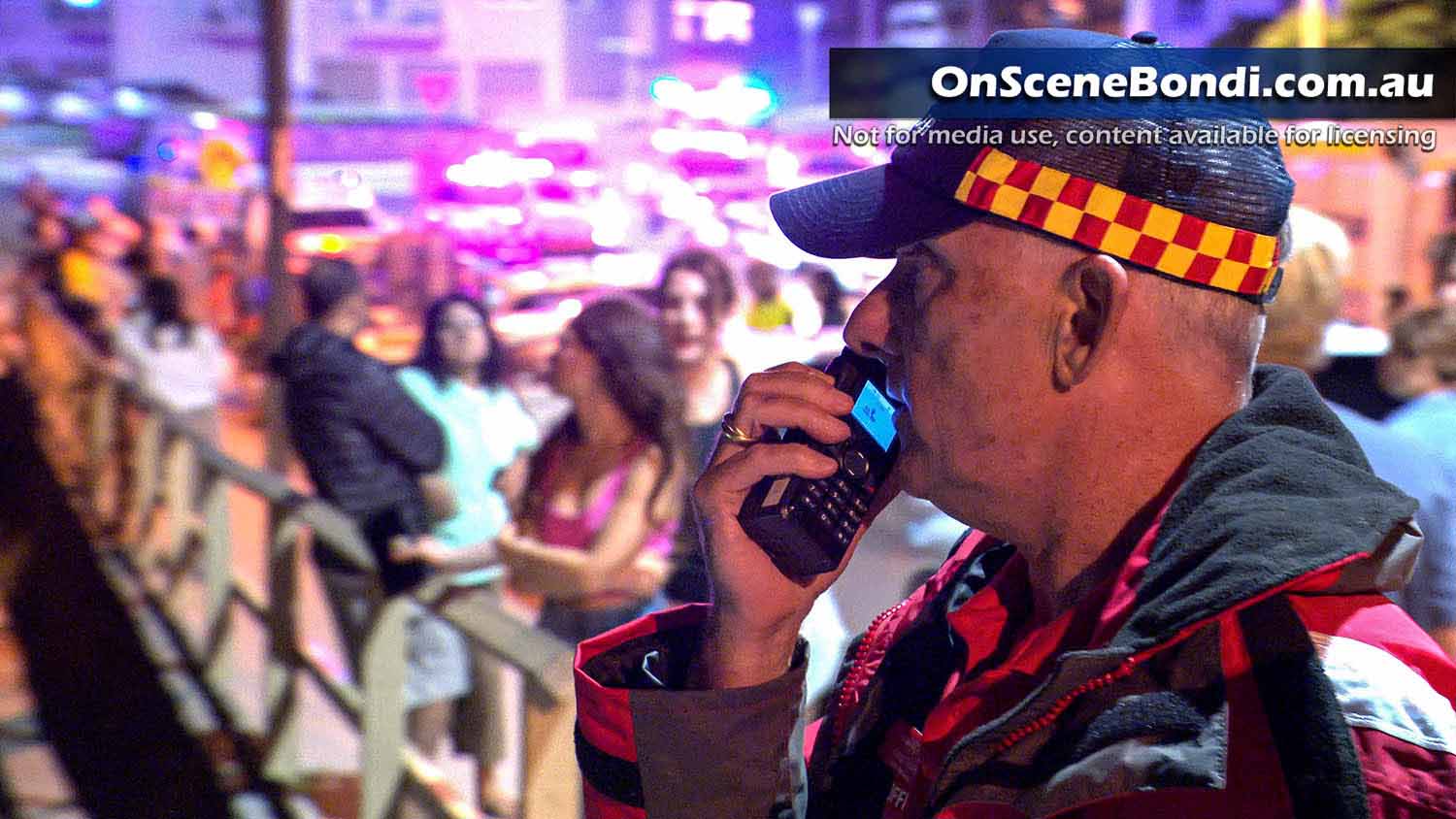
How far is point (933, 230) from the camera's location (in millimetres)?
1176

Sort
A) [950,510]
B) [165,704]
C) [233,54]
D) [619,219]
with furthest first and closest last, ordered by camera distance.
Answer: [233,54] < [619,219] < [165,704] < [950,510]

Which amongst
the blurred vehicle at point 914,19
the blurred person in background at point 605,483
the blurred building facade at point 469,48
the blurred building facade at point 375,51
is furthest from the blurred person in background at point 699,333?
the blurred building facade at point 375,51

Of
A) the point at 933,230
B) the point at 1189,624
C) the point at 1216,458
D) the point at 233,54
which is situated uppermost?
the point at 233,54

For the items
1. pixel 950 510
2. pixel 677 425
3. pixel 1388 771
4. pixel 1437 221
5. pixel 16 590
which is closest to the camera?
pixel 1388 771

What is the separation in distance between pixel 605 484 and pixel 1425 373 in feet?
7.07

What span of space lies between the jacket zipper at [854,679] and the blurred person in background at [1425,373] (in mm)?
1982

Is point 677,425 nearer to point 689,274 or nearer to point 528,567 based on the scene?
point 528,567

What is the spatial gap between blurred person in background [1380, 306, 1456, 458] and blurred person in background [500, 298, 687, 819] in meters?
1.85

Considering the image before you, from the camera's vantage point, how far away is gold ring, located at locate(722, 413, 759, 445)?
132cm

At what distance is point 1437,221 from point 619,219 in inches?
387

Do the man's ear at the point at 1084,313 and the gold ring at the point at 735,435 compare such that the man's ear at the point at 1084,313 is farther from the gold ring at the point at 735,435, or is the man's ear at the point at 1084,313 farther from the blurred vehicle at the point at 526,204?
the blurred vehicle at the point at 526,204

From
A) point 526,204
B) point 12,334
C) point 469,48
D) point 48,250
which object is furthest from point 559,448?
point 469,48

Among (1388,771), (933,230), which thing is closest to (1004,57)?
(933,230)

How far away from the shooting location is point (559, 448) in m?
3.97
